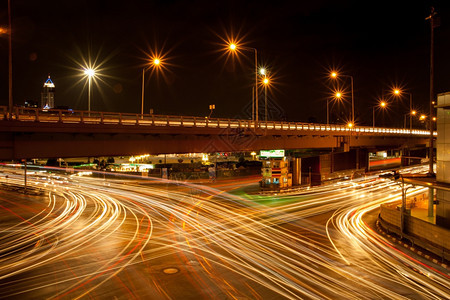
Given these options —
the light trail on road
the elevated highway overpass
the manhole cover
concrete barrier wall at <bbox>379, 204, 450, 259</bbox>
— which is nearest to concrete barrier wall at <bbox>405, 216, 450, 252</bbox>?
concrete barrier wall at <bbox>379, 204, 450, 259</bbox>

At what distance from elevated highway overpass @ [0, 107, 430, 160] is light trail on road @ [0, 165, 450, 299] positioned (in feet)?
15.9

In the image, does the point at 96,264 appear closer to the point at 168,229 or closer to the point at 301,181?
the point at 168,229

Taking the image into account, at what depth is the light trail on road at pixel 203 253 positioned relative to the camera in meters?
11.4

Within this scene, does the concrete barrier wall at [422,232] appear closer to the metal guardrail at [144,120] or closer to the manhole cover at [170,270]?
the manhole cover at [170,270]

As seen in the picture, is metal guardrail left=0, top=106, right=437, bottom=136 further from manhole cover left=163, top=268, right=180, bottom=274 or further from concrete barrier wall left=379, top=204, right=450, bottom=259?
concrete barrier wall left=379, top=204, right=450, bottom=259

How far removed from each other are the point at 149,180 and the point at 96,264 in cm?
3198


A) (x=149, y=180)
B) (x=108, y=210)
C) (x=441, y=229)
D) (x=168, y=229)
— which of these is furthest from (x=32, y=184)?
(x=441, y=229)

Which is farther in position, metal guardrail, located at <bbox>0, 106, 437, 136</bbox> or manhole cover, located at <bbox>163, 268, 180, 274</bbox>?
metal guardrail, located at <bbox>0, 106, 437, 136</bbox>

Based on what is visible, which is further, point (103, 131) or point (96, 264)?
point (103, 131)

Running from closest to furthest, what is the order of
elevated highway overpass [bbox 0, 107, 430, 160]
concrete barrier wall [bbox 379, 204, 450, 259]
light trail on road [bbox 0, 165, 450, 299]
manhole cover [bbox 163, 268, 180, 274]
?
light trail on road [bbox 0, 165, 450, 299] → manhole cover [bbox 163, 268, 180, 274] → concrete barrier wall [bbox 379, 204, 450, 259] → elevated highway overpass [bbox 0, 107, 430, 160]

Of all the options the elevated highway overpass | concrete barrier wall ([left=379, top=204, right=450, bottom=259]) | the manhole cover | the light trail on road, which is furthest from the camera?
the elevated highway overpass

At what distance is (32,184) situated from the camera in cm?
4191

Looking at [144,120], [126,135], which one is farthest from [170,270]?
[144,120]

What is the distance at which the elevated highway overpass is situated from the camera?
54.6 feet
